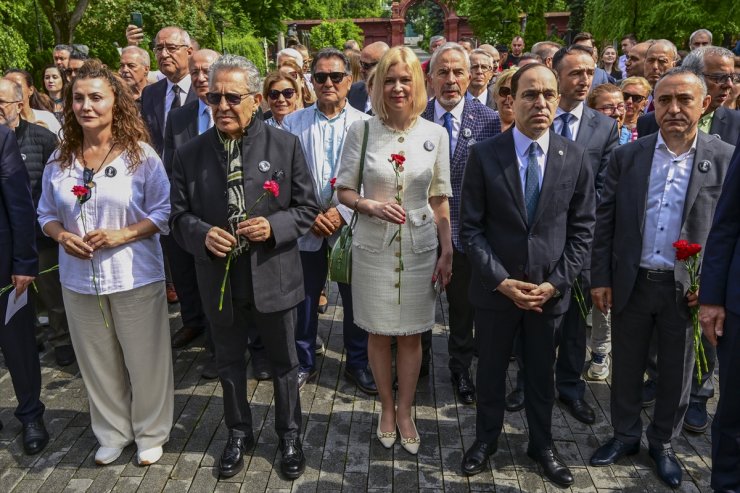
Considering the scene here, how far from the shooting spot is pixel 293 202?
12.7 feet

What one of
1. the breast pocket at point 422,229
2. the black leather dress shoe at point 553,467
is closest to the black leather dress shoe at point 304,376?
the breast pocket at point 422,229

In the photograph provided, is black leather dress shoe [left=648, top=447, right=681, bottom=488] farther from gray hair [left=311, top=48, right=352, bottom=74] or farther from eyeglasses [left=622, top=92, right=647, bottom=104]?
gray hair [left=311, top=48, right=352, bottom=74]

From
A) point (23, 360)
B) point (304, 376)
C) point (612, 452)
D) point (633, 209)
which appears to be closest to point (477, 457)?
point (612, 452)

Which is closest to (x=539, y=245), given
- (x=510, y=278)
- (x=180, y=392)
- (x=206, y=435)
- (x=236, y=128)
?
(x=510, y=278)

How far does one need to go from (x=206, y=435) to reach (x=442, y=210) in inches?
90.3

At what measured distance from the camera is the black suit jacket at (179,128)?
5.23 m

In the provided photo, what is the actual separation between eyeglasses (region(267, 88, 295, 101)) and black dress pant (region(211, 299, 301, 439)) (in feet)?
7.13

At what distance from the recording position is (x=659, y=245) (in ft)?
12.2

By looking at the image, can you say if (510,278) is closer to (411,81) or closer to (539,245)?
(539,245)

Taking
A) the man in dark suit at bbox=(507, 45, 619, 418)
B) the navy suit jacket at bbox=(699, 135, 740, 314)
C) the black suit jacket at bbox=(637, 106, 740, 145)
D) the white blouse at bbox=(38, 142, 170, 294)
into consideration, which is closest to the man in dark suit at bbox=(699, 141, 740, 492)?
the navy suit jacket at bbox=(699, 135, 740, 314)

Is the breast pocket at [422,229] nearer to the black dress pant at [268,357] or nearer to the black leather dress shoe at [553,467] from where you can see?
the black dress pant at [268,357]

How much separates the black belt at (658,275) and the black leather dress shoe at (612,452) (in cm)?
114

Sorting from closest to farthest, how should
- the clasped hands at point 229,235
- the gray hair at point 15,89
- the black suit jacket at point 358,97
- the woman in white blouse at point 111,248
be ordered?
the clasped hands at point 229,235 < the woman in white blouse at point 111,248 < the gray hair at point 15,89 < the black suit jacket at point 358,97

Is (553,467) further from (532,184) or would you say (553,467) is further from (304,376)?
(304,376)
